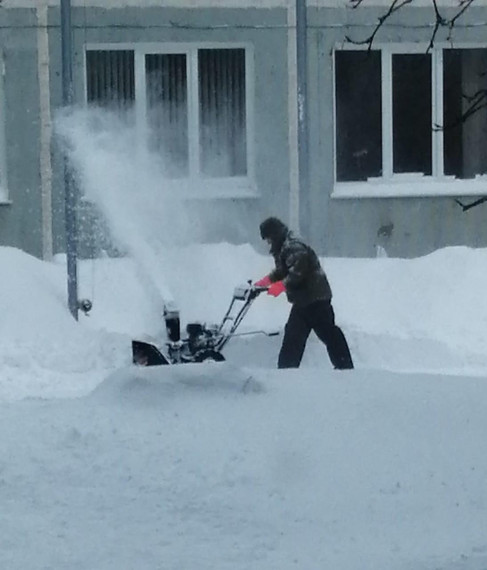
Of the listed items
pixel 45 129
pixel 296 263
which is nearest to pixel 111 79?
pixel 45 129

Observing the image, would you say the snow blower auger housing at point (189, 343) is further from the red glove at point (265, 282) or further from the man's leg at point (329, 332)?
the man's leg at point (329, 332)

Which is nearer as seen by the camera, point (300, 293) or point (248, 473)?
point (248, 473)

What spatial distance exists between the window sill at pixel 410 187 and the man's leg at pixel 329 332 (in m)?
5.01

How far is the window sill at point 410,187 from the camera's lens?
17.1 m

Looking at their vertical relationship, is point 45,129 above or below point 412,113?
below

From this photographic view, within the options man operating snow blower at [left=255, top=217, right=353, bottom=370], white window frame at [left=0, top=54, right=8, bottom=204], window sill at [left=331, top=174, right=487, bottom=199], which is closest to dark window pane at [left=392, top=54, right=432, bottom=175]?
window sill at [left=331, top=174, right=487, bottom=199]

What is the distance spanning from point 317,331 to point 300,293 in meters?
0.38

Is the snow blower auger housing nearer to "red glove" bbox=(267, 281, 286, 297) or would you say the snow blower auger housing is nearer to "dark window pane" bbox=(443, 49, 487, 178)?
"red glove" bbox=(267, 281, 286, 297)

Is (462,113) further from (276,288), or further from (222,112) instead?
(276,288)

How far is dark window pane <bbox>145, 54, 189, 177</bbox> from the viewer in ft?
54.5

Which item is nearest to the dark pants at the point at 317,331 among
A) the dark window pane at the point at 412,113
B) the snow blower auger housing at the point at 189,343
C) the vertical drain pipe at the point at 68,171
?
the snow blower auger housing at the point at 189,343

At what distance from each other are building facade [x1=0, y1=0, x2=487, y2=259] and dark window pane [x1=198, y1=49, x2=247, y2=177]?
16 mm

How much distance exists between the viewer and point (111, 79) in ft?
54.3

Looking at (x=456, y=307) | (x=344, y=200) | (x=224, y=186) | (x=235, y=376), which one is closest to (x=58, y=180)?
(x=224, y=186)
